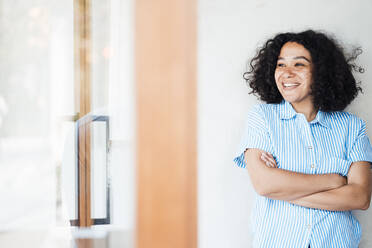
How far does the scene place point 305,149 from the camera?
1517 millimetres

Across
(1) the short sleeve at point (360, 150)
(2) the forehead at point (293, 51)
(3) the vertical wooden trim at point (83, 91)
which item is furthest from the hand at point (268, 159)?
(3) the vertical wooden trim at point (83, 91)

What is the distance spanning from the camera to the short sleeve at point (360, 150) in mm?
1497

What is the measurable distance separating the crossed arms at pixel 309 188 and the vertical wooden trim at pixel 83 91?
0.81 m

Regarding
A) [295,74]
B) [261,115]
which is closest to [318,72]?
[295,74]

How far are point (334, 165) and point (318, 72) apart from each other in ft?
1.40

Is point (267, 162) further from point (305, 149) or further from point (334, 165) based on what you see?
point (334, 165)

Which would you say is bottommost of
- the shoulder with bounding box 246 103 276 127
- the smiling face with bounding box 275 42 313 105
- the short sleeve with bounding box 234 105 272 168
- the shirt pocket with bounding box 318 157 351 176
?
the shirt pocket with bounding box 318 157 351 176

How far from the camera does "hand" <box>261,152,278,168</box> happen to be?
4.76ft

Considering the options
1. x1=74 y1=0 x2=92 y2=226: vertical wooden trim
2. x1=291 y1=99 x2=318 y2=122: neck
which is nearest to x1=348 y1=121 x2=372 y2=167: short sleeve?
x1=291 y1=99 x2=318 y2=122: neck

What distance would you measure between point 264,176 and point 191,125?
106cm

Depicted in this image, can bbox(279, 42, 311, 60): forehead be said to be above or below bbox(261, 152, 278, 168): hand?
above

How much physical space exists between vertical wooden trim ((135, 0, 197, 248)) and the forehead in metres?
1.33

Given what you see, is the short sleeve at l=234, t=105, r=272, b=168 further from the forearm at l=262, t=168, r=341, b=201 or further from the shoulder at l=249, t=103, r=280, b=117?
the forearm at l=262, t=168, r=341, b=201

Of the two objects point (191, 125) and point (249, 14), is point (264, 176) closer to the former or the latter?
point (249, 14)
